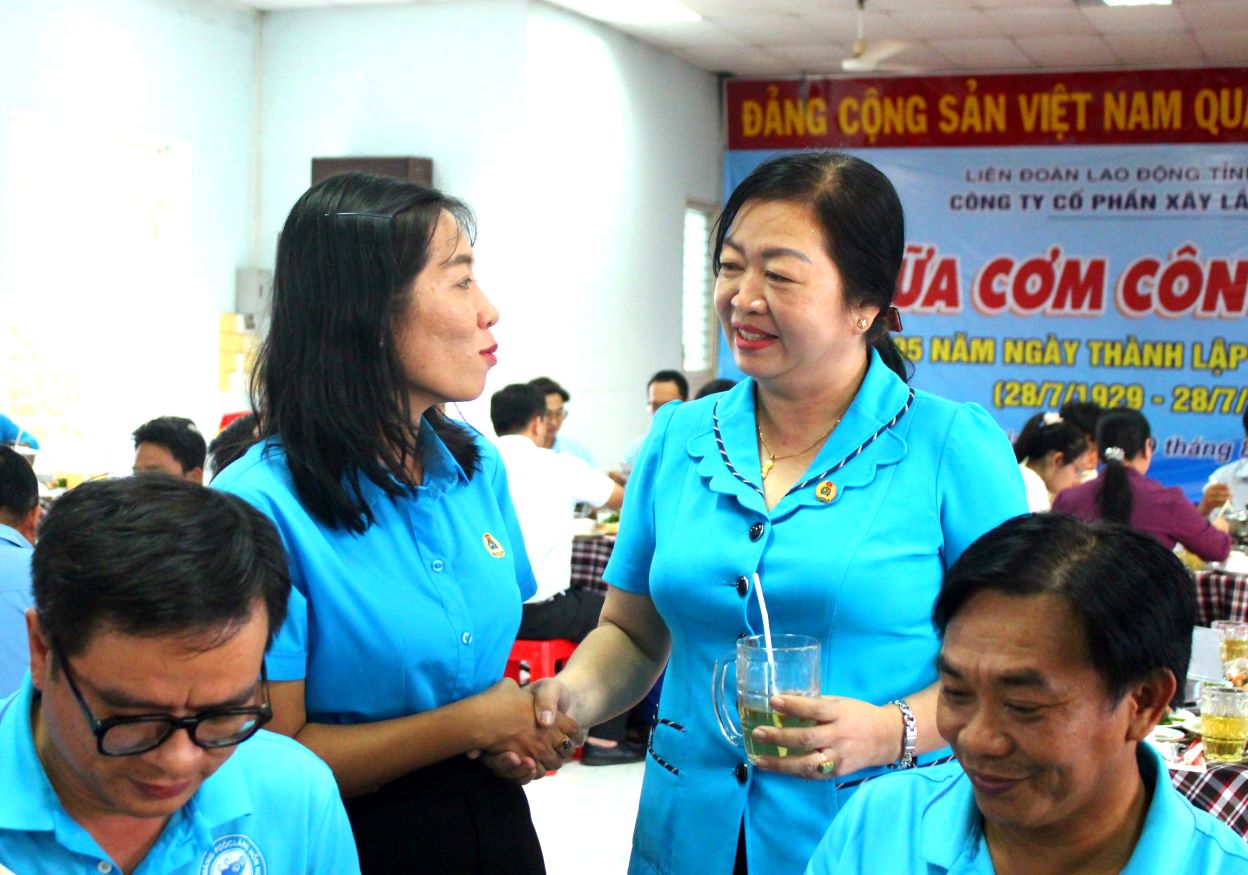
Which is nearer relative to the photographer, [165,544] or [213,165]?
[165,544]

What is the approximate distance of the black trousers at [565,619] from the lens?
5441 mm

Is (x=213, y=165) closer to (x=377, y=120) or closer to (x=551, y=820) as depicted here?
(x=377, y=120)

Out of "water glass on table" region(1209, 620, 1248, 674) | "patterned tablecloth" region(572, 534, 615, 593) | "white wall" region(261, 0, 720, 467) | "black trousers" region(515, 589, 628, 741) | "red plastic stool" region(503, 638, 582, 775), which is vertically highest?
"white wall" region(261, 0, 720, 467)

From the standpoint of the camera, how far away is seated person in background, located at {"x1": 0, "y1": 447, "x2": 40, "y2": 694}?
2.76 m

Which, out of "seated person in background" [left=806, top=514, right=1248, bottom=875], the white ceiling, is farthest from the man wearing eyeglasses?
the white ceiling

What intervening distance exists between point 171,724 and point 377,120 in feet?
23.6

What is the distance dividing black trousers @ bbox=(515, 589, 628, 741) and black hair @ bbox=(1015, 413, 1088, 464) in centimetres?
194

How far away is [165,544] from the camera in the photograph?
1.22m

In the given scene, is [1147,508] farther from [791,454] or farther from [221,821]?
[221,821]

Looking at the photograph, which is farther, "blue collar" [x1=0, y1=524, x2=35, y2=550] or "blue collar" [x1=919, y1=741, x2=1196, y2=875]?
"blue collar" [x1=0, y1=524, x2=35, y2=550]

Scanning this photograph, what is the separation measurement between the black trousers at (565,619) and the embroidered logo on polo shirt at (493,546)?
11.6 ft

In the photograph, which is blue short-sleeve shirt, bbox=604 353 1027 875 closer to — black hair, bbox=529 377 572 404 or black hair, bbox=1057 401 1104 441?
black hair, bbox=1057 401 1104 441

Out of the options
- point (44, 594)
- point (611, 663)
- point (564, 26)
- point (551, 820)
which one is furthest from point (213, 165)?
point (44, 594)

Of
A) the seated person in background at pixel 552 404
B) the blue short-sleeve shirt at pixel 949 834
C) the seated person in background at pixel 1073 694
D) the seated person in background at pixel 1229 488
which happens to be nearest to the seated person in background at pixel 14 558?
the blue short-sleeve shirt at pixel 949 834
